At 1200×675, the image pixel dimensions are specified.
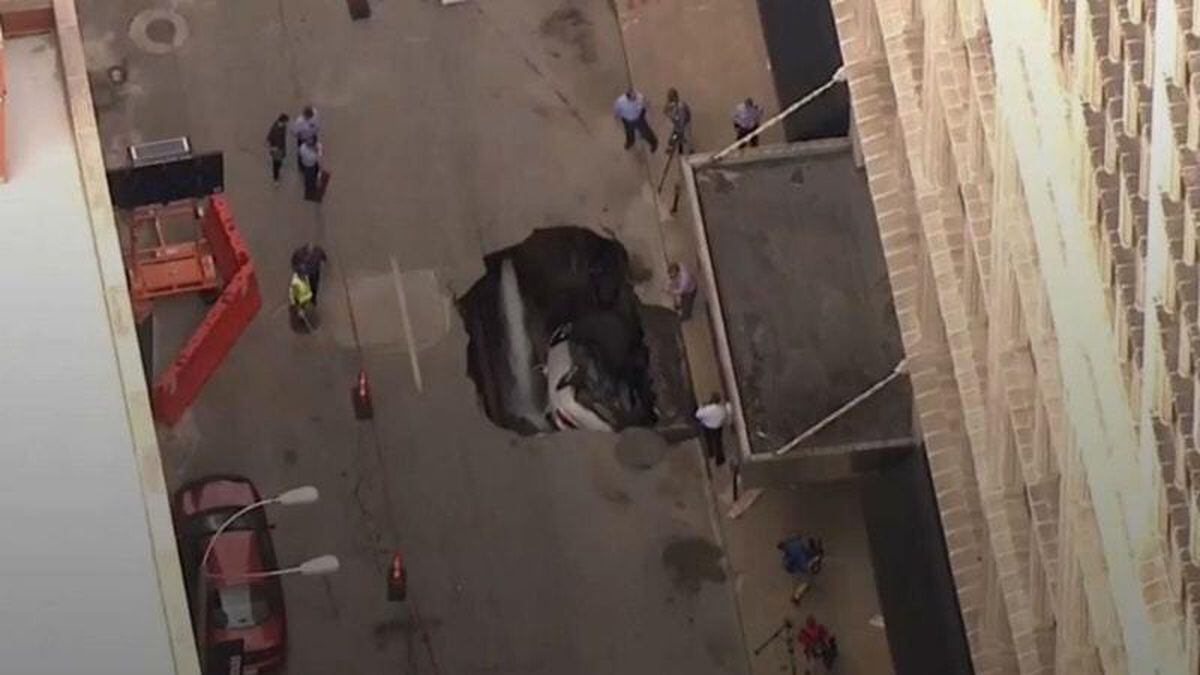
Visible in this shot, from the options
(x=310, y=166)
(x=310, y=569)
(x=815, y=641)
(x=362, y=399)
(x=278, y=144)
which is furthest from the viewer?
(x=278, y=144)

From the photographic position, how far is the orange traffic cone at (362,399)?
52.4 metres

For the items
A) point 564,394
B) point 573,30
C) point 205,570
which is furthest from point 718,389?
point 205,570

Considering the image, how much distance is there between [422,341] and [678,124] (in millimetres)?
6296

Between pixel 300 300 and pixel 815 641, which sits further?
pixel 300 300

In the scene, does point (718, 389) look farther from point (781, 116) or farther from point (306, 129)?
point (306, 129)

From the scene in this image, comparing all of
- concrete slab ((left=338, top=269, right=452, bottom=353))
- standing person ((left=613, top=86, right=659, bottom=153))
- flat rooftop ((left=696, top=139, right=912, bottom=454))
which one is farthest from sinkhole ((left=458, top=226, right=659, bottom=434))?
flat rooftop ((left=696, top=139, right=912, bottom=454))

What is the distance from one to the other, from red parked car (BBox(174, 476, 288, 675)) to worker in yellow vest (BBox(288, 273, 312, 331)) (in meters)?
3.80

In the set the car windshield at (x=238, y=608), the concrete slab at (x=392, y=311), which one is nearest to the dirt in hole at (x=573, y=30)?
the concrete slab at (x=392, y=311)

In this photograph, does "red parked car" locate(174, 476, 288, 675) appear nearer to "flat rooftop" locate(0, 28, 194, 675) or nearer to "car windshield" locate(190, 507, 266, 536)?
"car windshield" locate(190, 507, 266, 536)

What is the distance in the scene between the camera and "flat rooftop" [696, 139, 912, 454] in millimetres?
49875

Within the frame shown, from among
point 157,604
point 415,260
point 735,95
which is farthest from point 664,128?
point 157,604

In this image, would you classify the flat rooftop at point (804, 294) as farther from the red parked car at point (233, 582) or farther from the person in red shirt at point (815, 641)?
the red parked car at point (233, 582)

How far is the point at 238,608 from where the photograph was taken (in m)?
49.9

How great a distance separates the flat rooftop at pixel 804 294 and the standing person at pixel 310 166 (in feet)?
23.5
